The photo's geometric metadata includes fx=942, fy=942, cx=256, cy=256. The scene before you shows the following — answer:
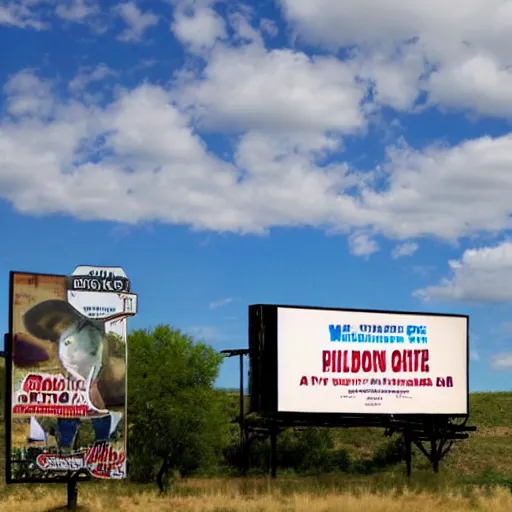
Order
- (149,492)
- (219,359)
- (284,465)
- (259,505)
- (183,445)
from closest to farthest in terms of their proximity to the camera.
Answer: (259,505)
(149,492)
(183,445)
(219,359)
(284,465)

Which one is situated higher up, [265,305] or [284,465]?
[265,305]

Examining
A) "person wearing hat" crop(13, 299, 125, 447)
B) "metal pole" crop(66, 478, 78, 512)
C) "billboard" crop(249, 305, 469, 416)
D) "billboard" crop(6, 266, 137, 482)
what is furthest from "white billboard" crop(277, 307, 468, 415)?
"metal pole" crop(66, 478, 78, 512)

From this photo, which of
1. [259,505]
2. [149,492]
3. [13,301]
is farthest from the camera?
[149,492]

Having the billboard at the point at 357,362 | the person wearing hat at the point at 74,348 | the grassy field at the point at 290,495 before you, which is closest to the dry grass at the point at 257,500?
the grassy field at the point at 290,495

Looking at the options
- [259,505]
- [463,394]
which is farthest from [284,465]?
[259,505]

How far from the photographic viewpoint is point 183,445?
44.2m

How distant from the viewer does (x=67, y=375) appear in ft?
89.9

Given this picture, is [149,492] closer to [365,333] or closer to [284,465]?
[365,333]

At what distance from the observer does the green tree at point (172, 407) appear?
4400 cm

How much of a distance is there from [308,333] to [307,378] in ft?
5.88

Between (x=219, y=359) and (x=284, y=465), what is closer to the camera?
(x=219, y=359)

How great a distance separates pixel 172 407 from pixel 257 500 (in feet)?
41.7

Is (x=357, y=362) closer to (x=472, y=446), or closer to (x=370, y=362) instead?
(x=370, y=362)

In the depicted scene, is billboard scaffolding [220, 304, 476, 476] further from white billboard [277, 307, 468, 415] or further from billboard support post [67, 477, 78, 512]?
billboard support post [67, 477, 78, 512]
